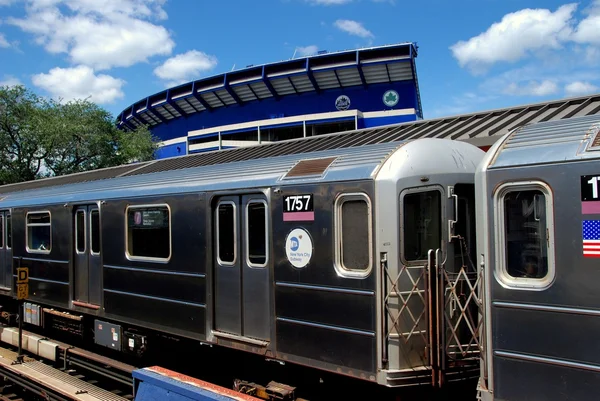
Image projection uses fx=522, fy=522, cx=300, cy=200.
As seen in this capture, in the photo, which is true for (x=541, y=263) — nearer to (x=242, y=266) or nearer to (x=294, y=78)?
(x=242, y=266)

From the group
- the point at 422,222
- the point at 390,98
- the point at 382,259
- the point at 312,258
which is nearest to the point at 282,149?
the point at 312,258

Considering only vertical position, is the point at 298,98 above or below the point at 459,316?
above

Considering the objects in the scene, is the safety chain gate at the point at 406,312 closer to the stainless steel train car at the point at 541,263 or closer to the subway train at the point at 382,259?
the subway train at the point at 382,259

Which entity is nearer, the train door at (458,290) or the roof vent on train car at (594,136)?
the roof vent on train car at (594,136)

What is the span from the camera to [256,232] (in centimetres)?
614

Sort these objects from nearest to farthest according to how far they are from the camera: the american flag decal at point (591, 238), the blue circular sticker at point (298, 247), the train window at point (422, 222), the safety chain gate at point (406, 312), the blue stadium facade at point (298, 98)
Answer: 1. the american flag decal at point (591, 238)
2. the safety chain gate at point (406, 312)
3. the train window at point (422, 222)
4. the blue circular sticker at point (298, 247)
5. the blue stadium facade at point (298, 98)

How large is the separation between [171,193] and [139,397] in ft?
9.57

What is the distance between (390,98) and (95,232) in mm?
40161

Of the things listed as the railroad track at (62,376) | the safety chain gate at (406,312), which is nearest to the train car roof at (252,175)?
the safety chain gate at (406,312)

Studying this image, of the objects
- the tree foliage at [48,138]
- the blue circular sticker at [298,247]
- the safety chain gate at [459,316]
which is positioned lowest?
the safety chain gate at [459,316]

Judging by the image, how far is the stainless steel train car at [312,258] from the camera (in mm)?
4855

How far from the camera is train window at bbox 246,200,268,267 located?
239 inches

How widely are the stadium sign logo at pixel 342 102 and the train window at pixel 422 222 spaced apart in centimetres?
4339

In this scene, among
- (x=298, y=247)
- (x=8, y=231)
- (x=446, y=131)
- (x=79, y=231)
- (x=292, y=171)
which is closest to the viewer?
(x=298, y=247)
